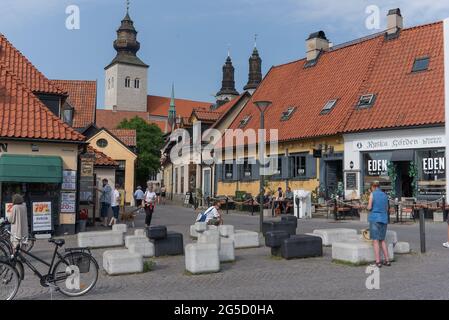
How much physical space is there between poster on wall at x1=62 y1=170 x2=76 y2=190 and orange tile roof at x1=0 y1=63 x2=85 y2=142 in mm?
1200

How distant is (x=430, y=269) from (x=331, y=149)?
18.6m

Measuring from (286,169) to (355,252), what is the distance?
21.5m

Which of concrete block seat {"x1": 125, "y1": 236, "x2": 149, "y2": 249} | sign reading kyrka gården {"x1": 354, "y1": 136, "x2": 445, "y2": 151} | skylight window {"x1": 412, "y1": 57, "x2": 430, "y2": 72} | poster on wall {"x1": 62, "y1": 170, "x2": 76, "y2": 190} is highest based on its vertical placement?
skylight window {"x1": 412, "y1": 57, "x2": 430, "y2": 72}

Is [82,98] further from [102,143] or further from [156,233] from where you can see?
[156,233]

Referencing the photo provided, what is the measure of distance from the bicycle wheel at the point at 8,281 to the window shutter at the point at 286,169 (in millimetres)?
25282

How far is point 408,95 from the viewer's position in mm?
26719

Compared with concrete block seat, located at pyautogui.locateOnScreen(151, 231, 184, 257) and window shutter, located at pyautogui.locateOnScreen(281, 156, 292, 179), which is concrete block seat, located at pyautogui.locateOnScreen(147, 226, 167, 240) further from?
window shutter, located at pyautogui.locateOnScreen(281, 156, 292, 179)

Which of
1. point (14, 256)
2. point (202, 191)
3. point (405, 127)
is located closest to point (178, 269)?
point (14, 256)

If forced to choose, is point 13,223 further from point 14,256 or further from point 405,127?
point 405,127

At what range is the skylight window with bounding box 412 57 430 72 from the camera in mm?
27156

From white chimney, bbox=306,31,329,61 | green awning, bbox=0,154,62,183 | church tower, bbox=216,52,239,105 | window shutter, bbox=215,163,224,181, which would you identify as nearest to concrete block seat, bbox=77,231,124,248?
green awning, bbox=0,154,62,183

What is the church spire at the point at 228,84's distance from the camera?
88625mm

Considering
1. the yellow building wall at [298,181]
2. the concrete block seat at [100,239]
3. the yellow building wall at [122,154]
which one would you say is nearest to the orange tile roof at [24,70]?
the concrete block seat at [100,239]

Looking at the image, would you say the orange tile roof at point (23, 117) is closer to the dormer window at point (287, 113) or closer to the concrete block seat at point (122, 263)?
the concrete block seat at point (122, 263)
